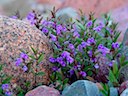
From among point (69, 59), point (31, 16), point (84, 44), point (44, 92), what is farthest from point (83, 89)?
point (31, 16)

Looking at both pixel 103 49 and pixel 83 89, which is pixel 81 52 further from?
pixel 83 89

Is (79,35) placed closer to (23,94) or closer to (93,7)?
(23,94)

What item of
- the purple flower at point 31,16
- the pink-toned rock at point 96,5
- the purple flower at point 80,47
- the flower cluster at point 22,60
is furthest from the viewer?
the pink-toned rock at point 96,5

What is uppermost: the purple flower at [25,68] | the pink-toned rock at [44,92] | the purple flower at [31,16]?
the purple flower at [31,16]

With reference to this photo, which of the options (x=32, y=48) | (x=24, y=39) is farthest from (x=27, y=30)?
(x=32, y=48)

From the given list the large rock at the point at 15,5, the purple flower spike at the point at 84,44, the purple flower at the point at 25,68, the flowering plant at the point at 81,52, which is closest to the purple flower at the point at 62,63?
the flowering plant at the point at 81,52

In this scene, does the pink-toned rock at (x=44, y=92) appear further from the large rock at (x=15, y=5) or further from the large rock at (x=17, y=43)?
the large rock at (x=15, y=5)

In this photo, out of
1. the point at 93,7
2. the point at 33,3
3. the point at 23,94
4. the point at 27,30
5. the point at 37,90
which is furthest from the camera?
the point at 33,3

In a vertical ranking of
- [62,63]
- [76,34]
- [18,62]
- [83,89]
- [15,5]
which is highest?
[15,5]
